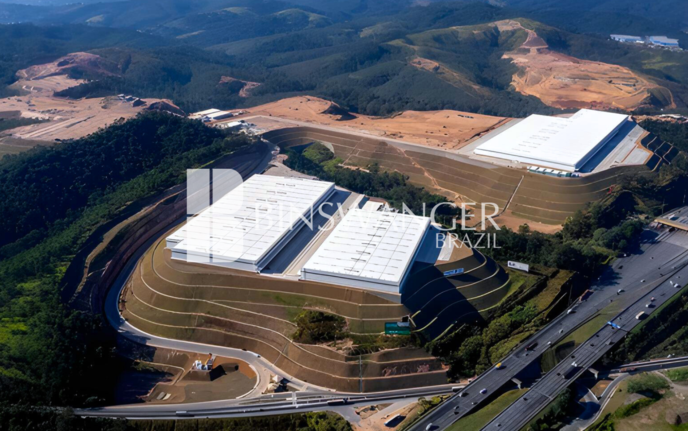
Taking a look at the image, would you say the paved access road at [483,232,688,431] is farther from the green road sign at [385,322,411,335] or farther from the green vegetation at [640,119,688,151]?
the green vegetation at [640,119,688,151]

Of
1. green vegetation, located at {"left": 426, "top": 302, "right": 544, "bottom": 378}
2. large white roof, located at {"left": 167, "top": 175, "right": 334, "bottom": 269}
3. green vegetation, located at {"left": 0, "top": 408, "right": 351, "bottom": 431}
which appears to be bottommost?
green vegetation, located at {"left": 0, "top": 408, "right": 351, "bottom": 431}

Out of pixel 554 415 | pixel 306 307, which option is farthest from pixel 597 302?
pixel 306 307

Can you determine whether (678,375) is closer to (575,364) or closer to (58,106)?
(575,364)

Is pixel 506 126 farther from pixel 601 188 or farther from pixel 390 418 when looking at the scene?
pixel 390 418

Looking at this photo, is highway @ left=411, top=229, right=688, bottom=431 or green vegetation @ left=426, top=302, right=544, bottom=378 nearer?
highway @ left=411, top=229, right=688, bottom=431

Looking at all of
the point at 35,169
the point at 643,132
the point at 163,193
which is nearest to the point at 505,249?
the point at 163,193

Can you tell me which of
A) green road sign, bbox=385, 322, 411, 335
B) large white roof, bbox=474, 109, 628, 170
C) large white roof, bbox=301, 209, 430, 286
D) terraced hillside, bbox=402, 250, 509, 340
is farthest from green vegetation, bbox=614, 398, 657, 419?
large white roof, bbox=474, 109, 628, 170

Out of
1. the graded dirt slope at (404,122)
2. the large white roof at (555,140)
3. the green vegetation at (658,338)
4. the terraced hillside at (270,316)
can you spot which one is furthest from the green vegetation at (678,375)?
the graded dirt slope at (404,122)
